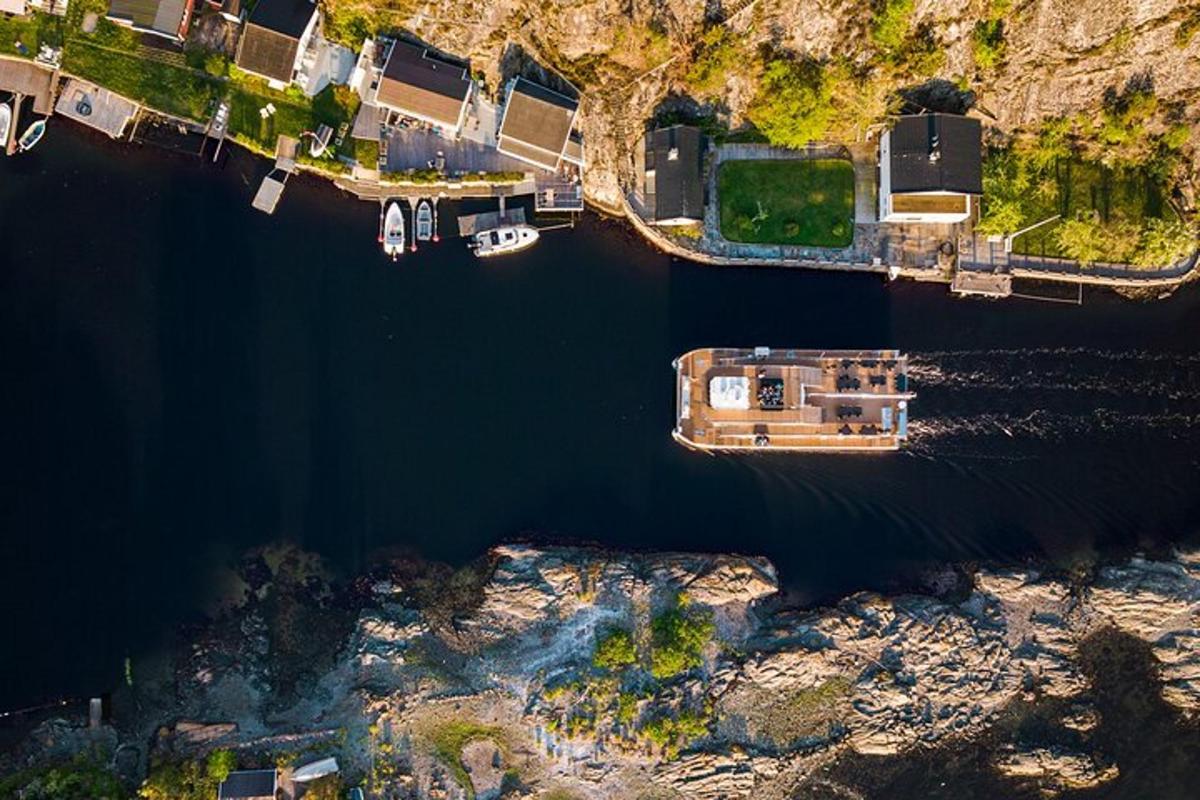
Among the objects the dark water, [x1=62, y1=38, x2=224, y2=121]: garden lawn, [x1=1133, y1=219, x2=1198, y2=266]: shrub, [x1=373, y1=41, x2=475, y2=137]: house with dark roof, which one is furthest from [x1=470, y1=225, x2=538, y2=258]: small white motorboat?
[x1=1133, y1=219, x2=1198, y2=266]: shrub

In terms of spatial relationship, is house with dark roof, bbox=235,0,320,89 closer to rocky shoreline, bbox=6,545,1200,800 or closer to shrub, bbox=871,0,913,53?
rocky shoreline, bbox=6,545,1200,800

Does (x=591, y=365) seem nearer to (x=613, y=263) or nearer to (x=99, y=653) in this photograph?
(x=613, y=263)

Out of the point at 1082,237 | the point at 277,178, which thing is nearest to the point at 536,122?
the point at 277,178

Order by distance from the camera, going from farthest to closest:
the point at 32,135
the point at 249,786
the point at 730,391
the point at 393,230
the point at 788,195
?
the point at 788,195
the point at 393,230
the point at 32,135
the point at 730,391
the point at 249,786

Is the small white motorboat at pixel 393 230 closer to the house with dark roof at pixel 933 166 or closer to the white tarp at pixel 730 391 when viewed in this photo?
the white tarp at pixel 730 391

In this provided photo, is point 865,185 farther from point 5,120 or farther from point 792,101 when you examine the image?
point 5,120

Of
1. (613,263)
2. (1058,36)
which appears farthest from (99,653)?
(1058,36)

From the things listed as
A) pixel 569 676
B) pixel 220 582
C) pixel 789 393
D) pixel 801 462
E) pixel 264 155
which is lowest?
pixel 569 676

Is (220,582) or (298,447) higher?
(298,447)
